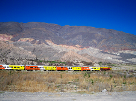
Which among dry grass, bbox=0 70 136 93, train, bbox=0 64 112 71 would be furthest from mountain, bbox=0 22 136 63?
dry grass, bbox=0 70 136 93

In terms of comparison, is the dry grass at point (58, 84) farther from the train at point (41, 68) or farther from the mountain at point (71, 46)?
the mountain at point (71, 46)

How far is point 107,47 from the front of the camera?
11062cm

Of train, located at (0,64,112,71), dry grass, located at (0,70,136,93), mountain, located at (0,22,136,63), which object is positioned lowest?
dry grass, located at (0,70,136,93)

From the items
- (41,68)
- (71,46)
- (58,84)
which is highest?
(71,46)

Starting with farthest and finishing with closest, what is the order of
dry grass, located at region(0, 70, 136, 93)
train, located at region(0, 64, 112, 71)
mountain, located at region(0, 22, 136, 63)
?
mountain, located at region(0, 22, 136, 63)
train, located at region(0, 64, 112, 71)
dry grass, located at region(0, 70, 136, 93)

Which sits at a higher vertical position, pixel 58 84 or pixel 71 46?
pixel 71 46

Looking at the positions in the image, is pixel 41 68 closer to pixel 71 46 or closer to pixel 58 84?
pixel 58 84

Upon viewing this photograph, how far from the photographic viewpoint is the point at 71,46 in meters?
104

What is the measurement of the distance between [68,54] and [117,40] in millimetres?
68940

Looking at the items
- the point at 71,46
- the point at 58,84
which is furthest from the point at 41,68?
the point at 71,46

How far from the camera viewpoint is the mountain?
245 feet

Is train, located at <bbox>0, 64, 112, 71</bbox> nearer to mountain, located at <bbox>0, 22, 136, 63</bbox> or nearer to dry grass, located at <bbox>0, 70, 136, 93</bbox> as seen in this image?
dry grass, located at <bbox>0, 70, 136, 93</bbox>

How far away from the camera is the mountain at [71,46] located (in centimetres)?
7475

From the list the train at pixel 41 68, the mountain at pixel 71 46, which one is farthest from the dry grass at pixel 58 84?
the mountain at pixel 71 46
